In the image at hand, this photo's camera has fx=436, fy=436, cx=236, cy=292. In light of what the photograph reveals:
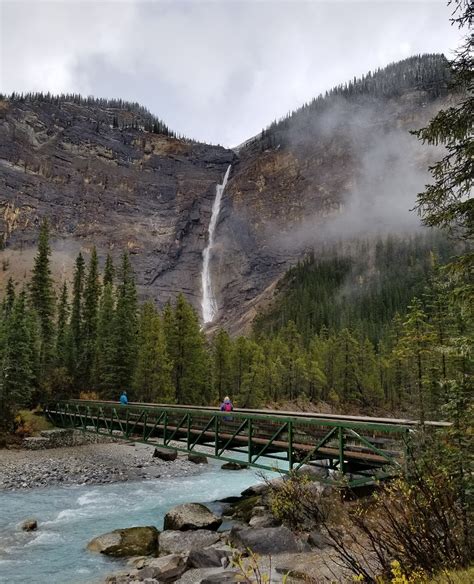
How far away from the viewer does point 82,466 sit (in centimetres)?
2734

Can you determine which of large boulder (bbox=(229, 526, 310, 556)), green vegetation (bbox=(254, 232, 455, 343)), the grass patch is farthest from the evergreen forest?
green vegetation (bbox=(254, 232, 455, 343))

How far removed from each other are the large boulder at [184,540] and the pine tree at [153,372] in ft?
94.4

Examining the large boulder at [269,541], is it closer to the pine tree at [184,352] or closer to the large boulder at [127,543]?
the large boulder at [127,543]

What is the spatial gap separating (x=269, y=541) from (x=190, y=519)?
4.19 metres

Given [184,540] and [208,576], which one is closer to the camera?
[208,576]

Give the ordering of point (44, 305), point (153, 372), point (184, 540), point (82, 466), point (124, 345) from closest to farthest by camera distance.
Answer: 1. point (184, 540)
2. point (82, 466)
3. point (153, 372)
4. point (124, 345)
5. point (44, 305)

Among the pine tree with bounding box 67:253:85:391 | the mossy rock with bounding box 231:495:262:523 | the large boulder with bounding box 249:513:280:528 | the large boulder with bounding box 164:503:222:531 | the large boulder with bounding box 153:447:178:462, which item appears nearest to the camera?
the large boulder with bounding box 249:513:280:528

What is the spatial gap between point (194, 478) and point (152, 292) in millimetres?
131662

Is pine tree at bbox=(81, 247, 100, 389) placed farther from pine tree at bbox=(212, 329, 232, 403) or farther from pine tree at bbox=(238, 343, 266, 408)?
pine tree at bbox=(238, 343, 266, 408)

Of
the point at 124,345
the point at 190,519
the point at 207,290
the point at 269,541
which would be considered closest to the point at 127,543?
the point at 190,519

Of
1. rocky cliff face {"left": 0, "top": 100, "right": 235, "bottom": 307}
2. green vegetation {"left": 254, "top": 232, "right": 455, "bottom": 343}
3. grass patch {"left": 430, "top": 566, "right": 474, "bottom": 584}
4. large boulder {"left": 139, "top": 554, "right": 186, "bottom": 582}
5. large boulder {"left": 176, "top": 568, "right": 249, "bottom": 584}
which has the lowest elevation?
large boulder {"left": 139, "top": 554, "right": 186, "bottom": 582}

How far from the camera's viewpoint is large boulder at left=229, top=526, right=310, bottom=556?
479 inches

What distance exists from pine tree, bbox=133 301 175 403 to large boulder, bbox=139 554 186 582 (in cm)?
3108

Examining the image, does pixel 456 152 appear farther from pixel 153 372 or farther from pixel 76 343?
pixel 76 343
